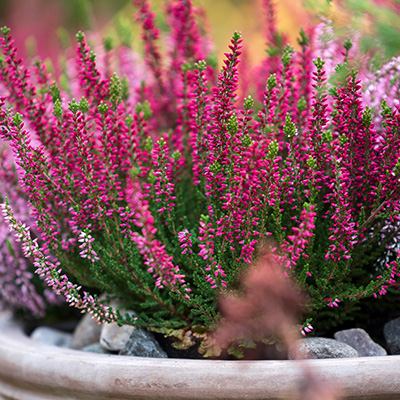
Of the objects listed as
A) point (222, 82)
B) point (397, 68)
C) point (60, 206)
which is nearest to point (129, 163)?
point (60, 206)

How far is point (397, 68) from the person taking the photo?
1401 mm

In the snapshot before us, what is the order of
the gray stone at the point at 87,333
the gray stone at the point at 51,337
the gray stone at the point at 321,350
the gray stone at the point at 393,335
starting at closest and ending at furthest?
1. the gray stone at the point at 321,350
2. the gray stone at the point at 393,335
3. the gray stone at the point at 87,333
4. the gray stone at the point at 51,337

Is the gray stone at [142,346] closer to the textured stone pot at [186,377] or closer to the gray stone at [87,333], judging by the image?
the textured stone pot at [186,377]

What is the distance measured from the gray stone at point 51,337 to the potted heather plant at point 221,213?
0.22 meters

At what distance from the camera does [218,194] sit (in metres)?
1.21

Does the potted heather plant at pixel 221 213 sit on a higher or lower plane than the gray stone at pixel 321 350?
higher

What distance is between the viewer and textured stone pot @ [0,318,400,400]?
3.36 ft

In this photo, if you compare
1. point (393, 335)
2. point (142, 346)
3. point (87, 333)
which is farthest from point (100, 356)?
point (393, 335)

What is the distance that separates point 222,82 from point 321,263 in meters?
0.49

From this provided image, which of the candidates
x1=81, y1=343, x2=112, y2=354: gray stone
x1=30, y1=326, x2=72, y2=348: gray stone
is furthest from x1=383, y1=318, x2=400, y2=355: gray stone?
x1=30, y1=326, x2=72, y2=348: gray stone

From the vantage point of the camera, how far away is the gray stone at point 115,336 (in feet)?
4.58

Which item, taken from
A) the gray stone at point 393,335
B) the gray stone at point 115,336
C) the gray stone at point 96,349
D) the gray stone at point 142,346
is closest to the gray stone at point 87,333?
the gray stone at point 96,349

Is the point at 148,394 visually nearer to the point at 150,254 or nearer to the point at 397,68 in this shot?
the point at 150,254

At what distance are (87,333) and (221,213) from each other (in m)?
0.68
